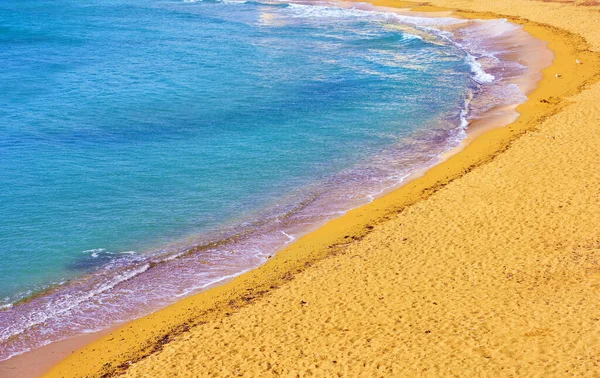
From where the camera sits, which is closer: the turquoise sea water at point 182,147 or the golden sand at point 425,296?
the golden sand at point 425,296

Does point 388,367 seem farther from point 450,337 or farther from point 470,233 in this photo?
point 470,233

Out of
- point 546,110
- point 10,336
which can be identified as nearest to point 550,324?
point 10,336

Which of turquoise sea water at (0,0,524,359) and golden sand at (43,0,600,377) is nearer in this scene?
golden sand at (43,0,600,377)

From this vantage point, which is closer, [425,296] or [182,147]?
[425,296]
